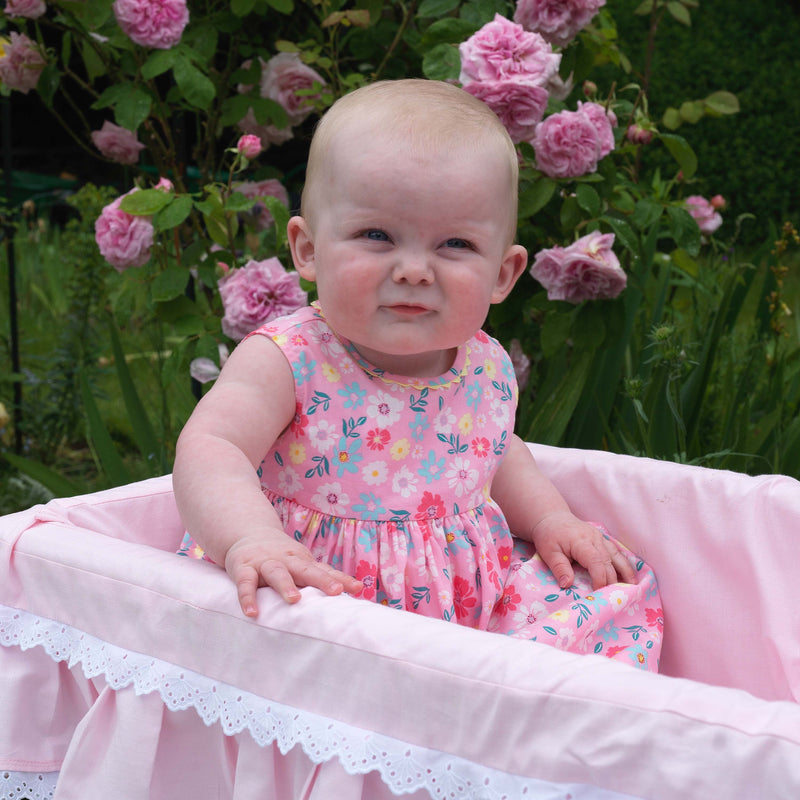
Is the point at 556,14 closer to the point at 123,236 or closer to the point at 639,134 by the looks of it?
the point at 639,134

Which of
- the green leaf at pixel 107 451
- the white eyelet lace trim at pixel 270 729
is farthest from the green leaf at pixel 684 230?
the white eyelet lace trim at pixel 270 729

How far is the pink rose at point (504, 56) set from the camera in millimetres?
1886

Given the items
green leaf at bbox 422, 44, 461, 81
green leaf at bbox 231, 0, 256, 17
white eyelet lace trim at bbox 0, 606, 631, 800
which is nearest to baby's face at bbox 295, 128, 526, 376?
white eyelet lace trim at bbox 0, 606, 631, 800

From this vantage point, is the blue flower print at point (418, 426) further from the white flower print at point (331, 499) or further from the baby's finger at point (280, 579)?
the baby's finger at point (280, 579)

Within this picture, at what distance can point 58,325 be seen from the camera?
3.72 metres

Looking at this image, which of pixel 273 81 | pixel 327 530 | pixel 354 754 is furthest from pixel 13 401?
pixel 354 754

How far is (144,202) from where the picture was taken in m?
2.05

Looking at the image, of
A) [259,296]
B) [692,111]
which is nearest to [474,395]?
[259,296]

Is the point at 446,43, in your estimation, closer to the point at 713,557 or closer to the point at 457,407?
the point at 457,407

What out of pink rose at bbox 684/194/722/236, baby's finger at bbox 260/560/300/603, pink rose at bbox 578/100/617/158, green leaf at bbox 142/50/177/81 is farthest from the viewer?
pink rose at bbox 684/194/722/236

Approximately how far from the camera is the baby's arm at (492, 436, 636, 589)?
5.13 ft

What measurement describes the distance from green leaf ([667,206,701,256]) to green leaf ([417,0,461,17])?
0.63m

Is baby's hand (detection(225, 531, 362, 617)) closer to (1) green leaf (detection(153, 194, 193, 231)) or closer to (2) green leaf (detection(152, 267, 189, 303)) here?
(1) green leaf (detection(153, 194, 193, 231))

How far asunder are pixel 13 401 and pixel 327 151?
196 centimetres
